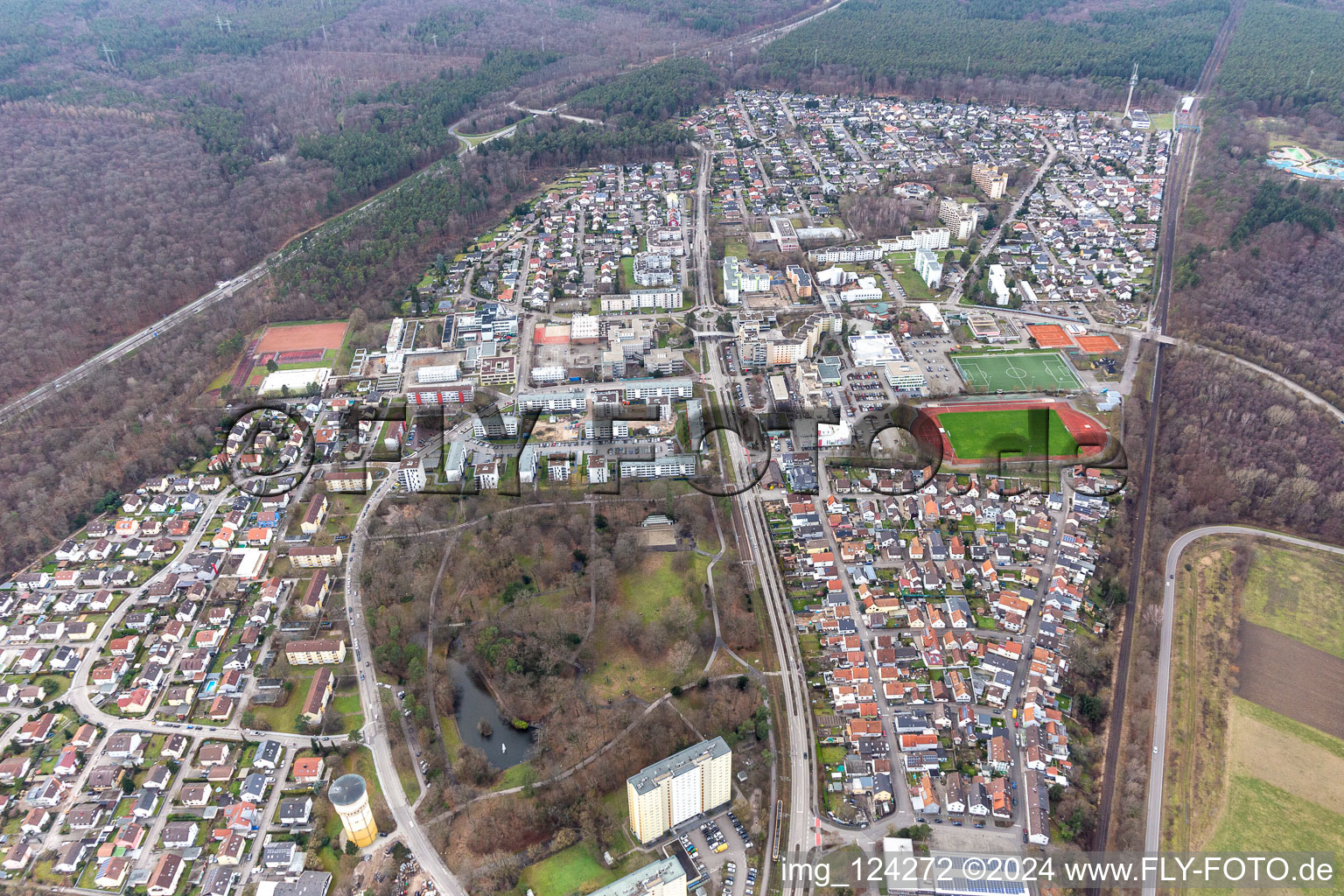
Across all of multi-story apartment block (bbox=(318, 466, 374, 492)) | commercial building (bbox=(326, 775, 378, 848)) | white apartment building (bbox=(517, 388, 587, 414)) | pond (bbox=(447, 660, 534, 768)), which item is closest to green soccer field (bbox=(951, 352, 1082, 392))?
white apartment building (bbox=(517, 388, 587, 414))

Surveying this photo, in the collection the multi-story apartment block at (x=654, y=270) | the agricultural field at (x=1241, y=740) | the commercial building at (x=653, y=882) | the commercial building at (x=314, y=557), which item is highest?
the multi-story apartment block at (x=654, y=270)

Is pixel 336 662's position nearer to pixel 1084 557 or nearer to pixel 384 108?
pixel 1084 557

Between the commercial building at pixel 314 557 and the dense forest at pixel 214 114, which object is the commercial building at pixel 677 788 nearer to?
the commercial building at pixel 314 557

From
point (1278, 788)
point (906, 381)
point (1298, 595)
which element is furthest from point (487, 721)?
point (1298, 595)

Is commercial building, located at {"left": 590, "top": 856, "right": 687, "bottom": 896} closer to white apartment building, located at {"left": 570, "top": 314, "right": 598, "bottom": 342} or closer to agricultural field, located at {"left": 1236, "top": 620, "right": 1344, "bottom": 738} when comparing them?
agricultural field, located at {"left": 1236, "top": 620, "right": 1344, "bottom": 738}
